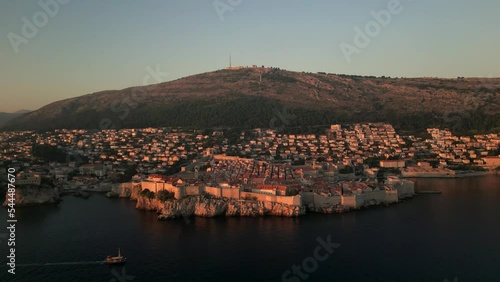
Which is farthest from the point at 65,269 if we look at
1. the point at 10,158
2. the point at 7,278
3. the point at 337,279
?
the point at 10,158

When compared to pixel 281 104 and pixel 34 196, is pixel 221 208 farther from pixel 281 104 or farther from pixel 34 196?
pixel 281 104

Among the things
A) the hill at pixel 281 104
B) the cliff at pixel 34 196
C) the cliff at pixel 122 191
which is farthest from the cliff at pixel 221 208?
the hill at pixel 281 104

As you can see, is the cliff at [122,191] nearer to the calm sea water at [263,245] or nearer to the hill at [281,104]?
the calm sea water at [263,245]

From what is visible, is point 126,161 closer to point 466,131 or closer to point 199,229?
point 199,229

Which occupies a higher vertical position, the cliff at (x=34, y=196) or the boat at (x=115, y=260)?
the cliff at (x=34, y=196)

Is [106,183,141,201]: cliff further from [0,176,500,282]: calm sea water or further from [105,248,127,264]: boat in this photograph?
[105,248,127,264]: boat
